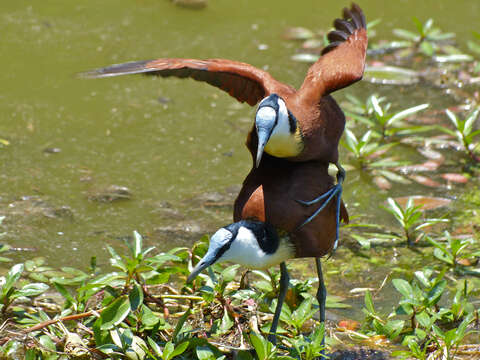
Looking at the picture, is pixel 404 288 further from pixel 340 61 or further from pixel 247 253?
pixel 340 61

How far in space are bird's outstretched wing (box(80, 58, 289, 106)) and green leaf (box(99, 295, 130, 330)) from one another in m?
1.11

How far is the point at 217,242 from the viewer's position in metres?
3.11

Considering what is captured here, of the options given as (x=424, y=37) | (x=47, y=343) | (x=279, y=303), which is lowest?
(x=47, y=343)

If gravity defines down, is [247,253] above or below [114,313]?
above

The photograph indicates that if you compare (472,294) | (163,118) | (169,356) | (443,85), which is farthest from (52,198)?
(443,85)

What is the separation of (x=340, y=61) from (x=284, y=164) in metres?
0.65

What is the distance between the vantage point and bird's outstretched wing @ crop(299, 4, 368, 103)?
3594 millimetres

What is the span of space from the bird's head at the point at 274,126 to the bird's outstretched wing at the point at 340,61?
0.32 metres

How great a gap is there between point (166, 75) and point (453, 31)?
176 inches

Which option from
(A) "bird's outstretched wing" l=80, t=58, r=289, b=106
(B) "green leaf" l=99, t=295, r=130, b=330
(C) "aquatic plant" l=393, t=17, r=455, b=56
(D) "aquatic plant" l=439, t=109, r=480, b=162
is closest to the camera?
(B) "green leaf" l=99, t=295, r=130, b=330

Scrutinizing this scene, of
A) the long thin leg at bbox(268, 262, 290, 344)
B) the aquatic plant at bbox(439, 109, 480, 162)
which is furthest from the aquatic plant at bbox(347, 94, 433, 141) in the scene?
the long thin leg at bbox(268, 262, 290, 344)

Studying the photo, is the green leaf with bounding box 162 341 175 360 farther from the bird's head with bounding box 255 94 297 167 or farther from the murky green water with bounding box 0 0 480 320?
the murky green water with bounding box 0 0 480 320

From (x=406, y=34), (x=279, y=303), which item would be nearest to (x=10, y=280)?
(x=279, y=303)

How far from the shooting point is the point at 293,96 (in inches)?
140
